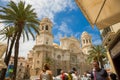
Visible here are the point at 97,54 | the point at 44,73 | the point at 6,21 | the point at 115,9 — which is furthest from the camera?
the point at 97,54

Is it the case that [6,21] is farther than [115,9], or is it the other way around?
[6,21]

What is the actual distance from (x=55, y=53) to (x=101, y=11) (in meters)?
64.1

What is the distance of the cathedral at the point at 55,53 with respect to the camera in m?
62.0

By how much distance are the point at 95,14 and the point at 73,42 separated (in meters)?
73.4

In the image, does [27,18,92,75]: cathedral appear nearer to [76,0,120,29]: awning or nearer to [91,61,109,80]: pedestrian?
[91,61,109,80]: pedestrian

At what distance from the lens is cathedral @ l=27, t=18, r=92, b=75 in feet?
204

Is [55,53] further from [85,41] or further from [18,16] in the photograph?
[18,16]

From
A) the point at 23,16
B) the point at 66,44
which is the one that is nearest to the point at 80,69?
the point at 66,44

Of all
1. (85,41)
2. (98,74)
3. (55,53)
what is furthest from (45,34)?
(98,74)

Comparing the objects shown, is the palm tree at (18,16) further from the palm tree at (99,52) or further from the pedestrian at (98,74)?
the palm tree at (99,52)

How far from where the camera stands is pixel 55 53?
223 ft

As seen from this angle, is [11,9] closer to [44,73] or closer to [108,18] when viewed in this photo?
[44,73]

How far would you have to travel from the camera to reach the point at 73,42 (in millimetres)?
77562

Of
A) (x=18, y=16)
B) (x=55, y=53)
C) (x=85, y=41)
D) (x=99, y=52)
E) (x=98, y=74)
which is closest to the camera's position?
(x=98, y=74)
